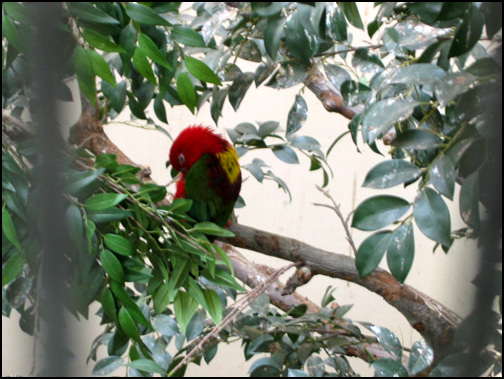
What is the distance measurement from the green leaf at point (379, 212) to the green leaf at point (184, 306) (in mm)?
237

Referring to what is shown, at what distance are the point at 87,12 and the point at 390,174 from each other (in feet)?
1.26

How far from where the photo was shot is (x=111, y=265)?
593 millimetres

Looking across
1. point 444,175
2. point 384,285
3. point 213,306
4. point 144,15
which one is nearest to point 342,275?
point 384,285

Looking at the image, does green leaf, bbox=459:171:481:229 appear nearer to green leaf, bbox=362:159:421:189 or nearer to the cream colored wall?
green leaf, bbox=362:159:421:189

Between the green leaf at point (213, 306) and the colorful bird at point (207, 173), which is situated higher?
the colorful bird at point (207, 173)

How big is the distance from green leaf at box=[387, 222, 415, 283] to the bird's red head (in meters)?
0.69

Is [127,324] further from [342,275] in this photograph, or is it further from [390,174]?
[342,275]

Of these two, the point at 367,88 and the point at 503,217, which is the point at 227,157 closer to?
the point at 367,88

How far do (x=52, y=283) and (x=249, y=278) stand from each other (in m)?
0.62

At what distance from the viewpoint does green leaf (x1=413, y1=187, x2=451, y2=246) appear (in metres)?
0.56

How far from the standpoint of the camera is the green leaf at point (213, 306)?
702 mm

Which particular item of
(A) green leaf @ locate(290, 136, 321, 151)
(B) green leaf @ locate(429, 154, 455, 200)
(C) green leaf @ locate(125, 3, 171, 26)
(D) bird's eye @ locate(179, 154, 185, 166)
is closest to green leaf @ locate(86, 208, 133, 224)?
(C) green leaf @ locate(125, 3, 171, 26)

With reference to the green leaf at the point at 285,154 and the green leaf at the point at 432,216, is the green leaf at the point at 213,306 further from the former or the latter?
the green leaf at the point at 285,154

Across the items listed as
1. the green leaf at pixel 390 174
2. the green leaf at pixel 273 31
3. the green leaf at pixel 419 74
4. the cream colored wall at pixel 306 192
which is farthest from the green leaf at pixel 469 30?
the cream colored wall at pixel 306 192
